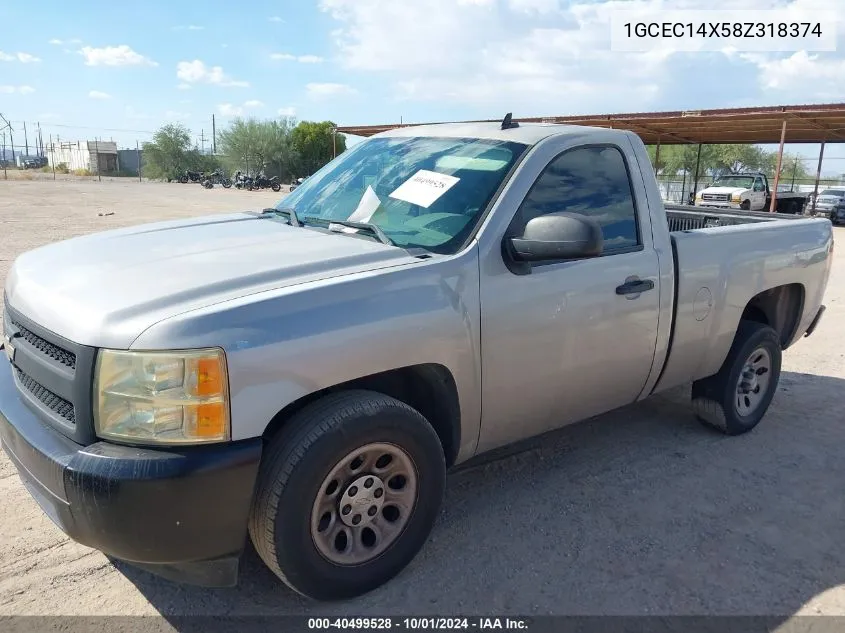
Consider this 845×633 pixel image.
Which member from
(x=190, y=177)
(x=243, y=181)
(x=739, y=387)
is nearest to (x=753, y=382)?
(x=739, y=387)

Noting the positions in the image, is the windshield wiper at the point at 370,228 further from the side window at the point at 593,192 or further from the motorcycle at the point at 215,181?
the motorcycle at the point at 215,181

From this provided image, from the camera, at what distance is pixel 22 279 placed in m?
2.87

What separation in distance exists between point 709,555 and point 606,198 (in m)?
1.80

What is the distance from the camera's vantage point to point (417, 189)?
10.8 ft

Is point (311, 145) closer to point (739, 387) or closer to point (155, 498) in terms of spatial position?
point (739, 387)

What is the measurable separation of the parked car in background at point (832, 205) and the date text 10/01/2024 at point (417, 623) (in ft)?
89.3

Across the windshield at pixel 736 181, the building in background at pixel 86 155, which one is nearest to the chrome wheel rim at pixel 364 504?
the windshield at pixel 736 181

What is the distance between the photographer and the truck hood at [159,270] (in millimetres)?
2332

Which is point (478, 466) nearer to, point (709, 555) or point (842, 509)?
point (709, 555)

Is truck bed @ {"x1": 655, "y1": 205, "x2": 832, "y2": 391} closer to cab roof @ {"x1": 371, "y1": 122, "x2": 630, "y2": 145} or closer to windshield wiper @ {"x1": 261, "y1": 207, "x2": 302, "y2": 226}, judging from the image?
cab roof @ {"x1": 371, "y1": 122, "x2": 630, "y2": 145}

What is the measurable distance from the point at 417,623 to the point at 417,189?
191cm

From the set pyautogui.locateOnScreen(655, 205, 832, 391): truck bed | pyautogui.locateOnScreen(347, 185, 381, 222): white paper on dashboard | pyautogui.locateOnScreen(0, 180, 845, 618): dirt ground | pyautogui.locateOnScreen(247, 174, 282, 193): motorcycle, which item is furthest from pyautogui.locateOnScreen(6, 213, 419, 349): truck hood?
pyautogui.locateOnScreen(247, 174, 282, 193): motorcycle

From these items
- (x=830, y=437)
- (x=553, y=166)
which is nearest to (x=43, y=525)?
(x=553, y=166)

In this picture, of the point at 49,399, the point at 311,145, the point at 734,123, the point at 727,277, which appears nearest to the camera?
the point at 49,399
